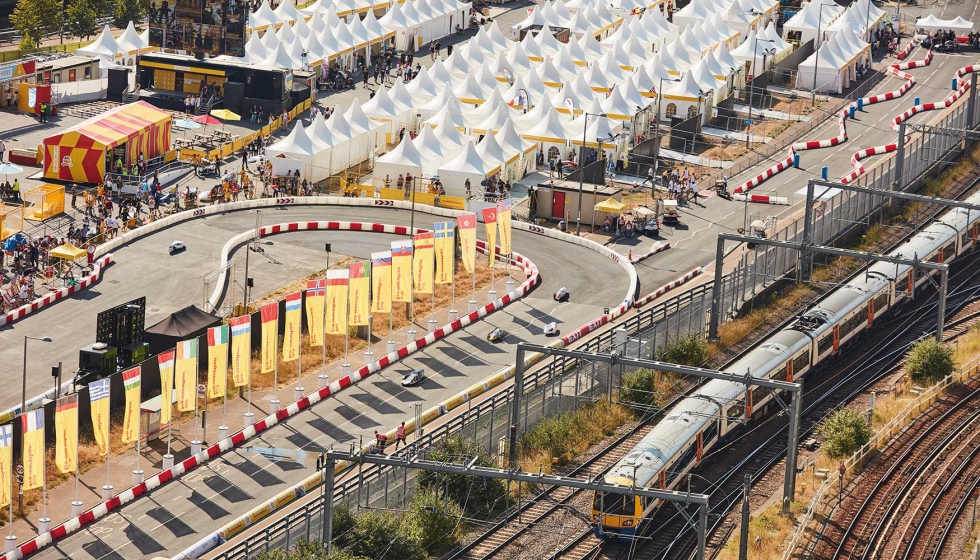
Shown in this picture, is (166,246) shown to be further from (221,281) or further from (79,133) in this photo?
(79,133)

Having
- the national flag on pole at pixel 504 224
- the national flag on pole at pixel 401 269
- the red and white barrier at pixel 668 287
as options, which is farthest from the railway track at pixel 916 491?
the national flag on pole at pixel 504 224

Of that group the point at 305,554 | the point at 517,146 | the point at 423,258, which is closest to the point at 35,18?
the point at 517,146

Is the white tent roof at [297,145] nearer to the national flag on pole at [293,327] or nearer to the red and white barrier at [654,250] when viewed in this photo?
the red and white barrier at [654,250]

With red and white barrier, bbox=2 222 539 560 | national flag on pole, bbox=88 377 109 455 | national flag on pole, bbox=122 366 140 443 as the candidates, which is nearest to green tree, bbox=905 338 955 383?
red and white barrier, bbox=2 222 539 560

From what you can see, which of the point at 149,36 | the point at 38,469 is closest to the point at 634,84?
the point at 149,36

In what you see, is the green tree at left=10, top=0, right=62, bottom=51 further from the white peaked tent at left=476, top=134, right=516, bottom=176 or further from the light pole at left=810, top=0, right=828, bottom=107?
the light pole at left=810, top=0, right=828, bottom=107
